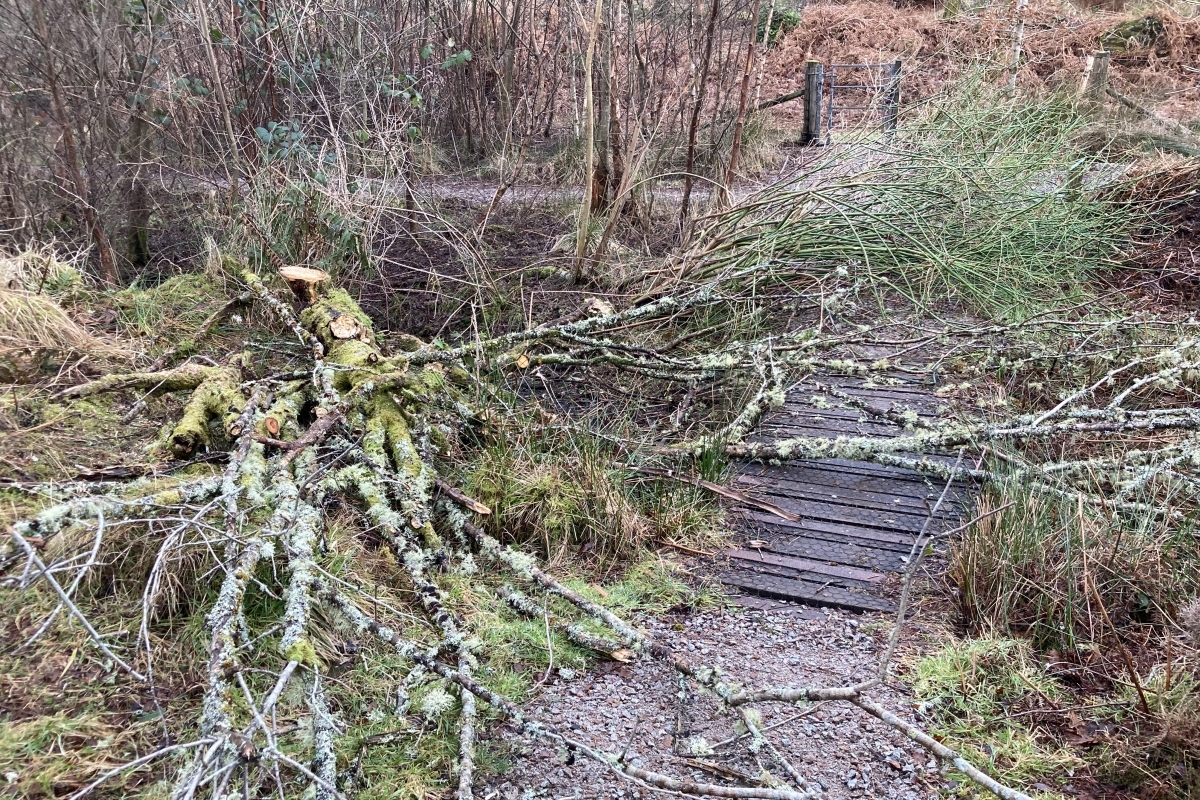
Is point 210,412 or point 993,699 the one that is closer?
point 993,699

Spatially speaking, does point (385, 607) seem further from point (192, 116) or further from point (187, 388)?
point (192, 116)

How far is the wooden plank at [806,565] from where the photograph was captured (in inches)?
126

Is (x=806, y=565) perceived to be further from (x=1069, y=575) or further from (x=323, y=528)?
(x=323, y=528)

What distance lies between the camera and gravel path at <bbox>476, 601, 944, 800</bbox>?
2.23 m

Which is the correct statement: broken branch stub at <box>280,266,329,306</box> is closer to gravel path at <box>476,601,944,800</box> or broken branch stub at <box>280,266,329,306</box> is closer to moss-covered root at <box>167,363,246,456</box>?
moss-covered root at <box>167,363,246,456</box>

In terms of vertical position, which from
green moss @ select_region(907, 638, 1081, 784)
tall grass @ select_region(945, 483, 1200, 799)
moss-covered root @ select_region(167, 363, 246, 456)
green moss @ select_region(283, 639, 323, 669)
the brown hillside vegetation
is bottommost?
green moss @ select_region(907, 638, 1081, 784)

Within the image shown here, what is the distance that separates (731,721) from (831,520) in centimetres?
137

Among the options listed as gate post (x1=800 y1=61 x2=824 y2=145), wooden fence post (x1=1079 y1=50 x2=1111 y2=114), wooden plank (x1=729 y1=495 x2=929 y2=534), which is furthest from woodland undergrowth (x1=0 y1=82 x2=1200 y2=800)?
gate post (x1=800 y1=61 x2=824 y2=145)

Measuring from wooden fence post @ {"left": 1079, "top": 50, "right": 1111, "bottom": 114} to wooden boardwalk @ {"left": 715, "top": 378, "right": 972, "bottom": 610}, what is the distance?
7515mm

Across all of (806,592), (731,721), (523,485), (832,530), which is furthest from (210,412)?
(832,530)

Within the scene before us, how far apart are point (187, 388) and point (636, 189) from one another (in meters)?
4.24

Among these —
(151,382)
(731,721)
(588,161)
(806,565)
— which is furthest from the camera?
(588,161)

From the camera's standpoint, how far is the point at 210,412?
10.9ft

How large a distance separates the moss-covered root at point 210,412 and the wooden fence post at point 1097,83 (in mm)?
10134
